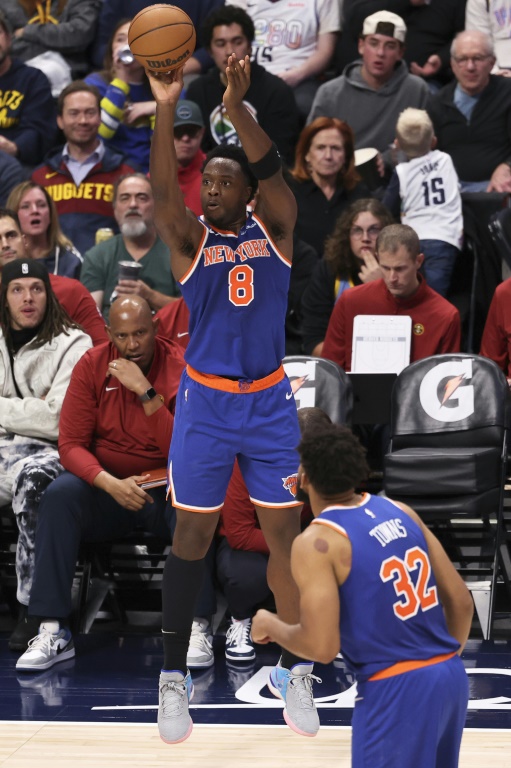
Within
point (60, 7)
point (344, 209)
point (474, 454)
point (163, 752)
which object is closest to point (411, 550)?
point (163, 752)

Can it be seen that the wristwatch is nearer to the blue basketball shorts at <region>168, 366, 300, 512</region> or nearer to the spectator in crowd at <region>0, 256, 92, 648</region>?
the spectator in crowd at <region>0, 256, 92, 648</region>

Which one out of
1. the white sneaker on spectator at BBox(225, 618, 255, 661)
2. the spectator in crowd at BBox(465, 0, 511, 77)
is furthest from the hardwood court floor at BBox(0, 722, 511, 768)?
the spectator in crowd at BBox(465, 0, 511, 77)

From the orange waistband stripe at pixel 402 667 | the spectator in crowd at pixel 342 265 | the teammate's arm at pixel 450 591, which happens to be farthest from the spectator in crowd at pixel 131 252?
the orange waistband stripe at pixel 402 667

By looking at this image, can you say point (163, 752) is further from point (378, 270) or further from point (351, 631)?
point (378, 270)

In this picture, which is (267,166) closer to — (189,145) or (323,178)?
(323,178)

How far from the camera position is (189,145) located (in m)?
7.77

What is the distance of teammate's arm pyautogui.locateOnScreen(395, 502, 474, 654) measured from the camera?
3172mm

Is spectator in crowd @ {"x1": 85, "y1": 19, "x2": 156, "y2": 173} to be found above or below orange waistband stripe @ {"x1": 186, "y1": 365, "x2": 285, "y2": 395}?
above

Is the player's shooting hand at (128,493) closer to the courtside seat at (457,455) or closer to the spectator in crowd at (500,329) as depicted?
the courtside seat at (457,455)

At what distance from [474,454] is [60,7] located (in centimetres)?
564

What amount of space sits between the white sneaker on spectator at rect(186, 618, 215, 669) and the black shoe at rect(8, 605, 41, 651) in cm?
75

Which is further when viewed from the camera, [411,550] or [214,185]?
[214,185]

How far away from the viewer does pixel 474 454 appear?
5695mm

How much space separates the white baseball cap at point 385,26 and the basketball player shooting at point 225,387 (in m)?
4.11
